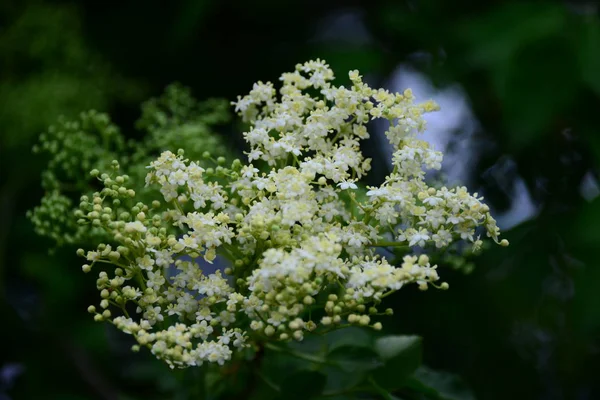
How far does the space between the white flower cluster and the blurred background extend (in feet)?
2.96

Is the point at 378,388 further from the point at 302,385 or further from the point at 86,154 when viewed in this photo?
the point at 86,154

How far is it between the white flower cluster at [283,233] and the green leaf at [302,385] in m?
0.15

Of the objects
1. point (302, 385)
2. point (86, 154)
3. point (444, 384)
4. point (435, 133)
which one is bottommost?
point (302, 385)

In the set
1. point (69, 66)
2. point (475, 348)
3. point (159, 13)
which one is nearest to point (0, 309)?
point (69, 66)

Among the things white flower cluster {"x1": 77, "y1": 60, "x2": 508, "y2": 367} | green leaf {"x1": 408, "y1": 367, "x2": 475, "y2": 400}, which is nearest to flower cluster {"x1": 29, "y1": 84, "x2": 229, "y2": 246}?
white flower cluster {"x1": 77, "y1": 60, "x2": 508, "y2": 367}

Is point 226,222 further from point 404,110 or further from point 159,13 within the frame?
point 159,13

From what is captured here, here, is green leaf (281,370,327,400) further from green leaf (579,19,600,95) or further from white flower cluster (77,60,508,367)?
green leaf (579,19,600,95)

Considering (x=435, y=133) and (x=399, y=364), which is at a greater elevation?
(x=435, y=133)

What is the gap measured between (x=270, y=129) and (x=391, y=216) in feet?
0.86

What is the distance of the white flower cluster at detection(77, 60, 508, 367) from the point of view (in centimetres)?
122

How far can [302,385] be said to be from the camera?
4.98 feet

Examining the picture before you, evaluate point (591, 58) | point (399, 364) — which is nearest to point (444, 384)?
point (399, 364)

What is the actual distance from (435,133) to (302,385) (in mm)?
1142

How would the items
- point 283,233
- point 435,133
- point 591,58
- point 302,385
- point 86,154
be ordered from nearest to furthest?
point 283,233 < point 302,385 < point 86,154 < point 591,58 < point 435,133
